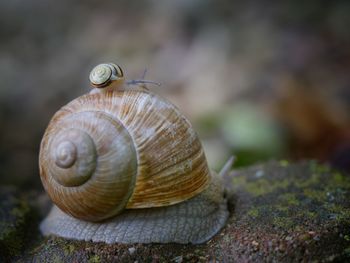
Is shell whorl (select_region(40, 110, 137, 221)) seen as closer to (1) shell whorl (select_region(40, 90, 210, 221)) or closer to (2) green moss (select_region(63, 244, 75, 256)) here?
(1) shell whorl (select_region(40, 90, 210, 221))

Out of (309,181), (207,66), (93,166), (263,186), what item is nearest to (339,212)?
(309,181)

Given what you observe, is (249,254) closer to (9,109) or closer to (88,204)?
(88,204)

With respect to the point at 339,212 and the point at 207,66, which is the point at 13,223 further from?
the point at 207,66

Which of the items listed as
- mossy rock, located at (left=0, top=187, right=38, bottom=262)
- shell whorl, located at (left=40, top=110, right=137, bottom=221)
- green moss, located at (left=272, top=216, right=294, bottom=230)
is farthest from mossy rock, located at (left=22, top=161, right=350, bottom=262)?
shell whorl, located at (left=40, top=110, right=137, bottom=221)

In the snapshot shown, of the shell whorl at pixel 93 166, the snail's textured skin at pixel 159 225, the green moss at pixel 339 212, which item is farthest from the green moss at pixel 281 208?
the shell whorl at pixel 93 166

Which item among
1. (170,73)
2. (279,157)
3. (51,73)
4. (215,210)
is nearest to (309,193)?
(215,210)
